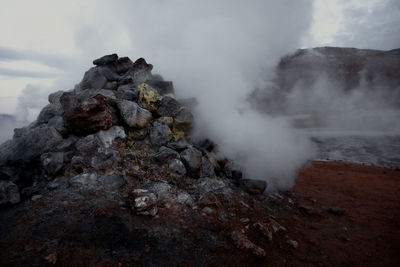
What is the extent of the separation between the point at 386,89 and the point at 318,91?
29.2 ft

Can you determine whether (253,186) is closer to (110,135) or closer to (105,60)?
(110,135)

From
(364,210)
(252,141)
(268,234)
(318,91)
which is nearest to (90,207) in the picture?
(268,234)

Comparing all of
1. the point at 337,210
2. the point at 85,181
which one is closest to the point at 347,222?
the point at 337,210

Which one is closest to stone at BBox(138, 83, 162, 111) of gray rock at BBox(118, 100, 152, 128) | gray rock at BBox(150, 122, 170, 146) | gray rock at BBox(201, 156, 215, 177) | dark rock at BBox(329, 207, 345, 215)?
gray rock at BBox(118, 100, 152, 128)

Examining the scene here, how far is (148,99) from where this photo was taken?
22.4ft

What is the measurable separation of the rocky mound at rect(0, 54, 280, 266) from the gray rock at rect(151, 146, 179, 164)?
3 centimetres

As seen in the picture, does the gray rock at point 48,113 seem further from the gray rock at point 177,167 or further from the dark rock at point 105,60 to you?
the gray rock at point 177,167

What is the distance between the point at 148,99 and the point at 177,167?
2888 mm

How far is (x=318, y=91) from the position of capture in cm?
3453

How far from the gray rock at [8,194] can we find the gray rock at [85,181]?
1009 millimetres

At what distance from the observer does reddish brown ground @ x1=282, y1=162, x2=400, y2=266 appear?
3688 mm

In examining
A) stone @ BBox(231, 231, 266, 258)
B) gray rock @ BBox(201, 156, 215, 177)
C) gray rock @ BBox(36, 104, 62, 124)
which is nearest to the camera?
stone @ BBox(231, 231, 266, 258)

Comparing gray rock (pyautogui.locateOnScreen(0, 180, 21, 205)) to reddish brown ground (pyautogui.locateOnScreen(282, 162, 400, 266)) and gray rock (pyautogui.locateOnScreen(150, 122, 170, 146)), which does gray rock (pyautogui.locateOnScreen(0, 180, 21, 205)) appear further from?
reddish brown ground (pyautogui.locateOnScreen(282, 162, 400, 266))

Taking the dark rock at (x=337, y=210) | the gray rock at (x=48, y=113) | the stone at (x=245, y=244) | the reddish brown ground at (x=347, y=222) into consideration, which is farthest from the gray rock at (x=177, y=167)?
the gray rock at (x=48, y=113)
